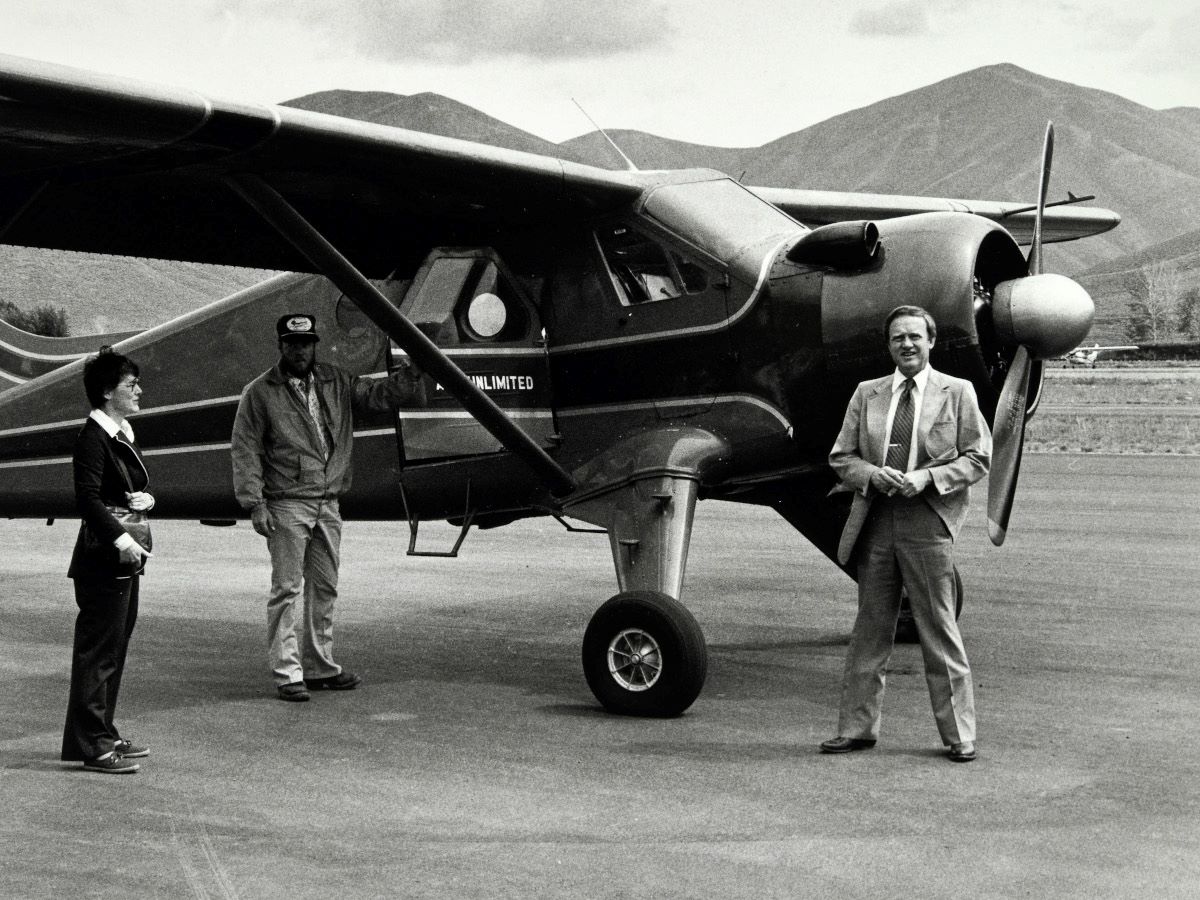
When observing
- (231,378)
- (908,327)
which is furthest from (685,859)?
(231,378)

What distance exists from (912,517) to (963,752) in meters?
1.00

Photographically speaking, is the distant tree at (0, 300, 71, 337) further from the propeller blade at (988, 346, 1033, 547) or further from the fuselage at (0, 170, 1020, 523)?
the propeller blade at (988, 346, 1033, 547)

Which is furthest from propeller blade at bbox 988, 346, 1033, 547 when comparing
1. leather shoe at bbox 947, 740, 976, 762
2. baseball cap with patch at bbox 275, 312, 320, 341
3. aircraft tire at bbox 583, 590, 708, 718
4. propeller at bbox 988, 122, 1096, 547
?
baseball cap with patch at bbox 275, 312, 320, 341

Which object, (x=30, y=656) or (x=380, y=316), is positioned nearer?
(x=380, y=316)

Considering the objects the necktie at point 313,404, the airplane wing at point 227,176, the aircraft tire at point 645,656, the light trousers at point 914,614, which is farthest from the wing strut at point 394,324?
the light trousers at point 914,614

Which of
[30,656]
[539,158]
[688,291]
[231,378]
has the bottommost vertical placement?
[30,656]

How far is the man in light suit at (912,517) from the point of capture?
605 centimetres

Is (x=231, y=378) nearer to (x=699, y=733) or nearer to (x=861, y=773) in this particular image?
(x=699, y=733)

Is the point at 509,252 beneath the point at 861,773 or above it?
above

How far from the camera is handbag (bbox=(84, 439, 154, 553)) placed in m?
5.77

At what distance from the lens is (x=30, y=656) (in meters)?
8.72

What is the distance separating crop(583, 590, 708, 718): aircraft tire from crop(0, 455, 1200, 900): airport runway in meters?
0.18

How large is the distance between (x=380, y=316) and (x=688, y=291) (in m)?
1.64

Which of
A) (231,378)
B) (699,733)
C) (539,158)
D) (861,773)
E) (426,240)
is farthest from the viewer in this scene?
(231,378)
